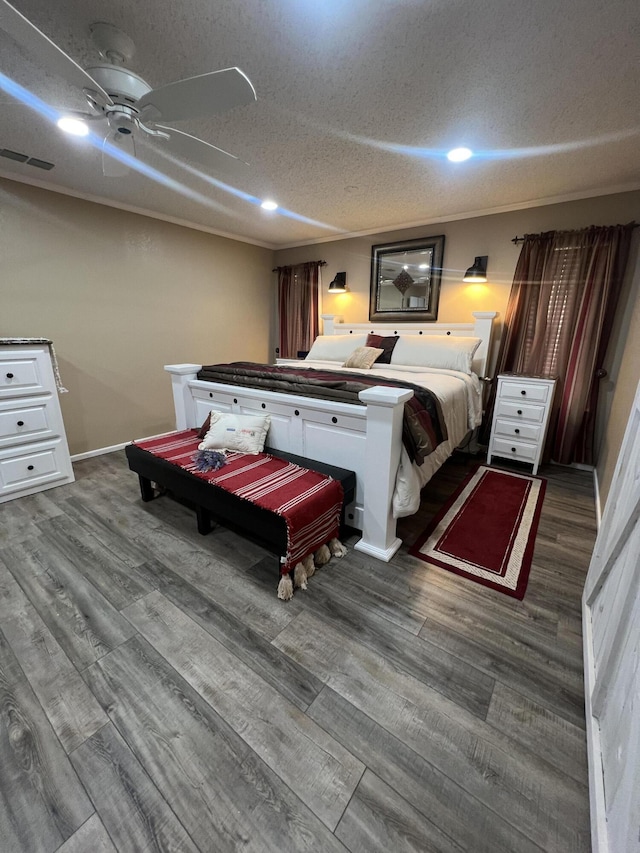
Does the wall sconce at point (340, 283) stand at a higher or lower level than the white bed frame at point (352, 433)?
higher

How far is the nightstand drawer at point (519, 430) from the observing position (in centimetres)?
291

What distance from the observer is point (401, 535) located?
2160 mm

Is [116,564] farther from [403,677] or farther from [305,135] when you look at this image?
[305,135]

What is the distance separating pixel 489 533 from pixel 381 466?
0.95 m

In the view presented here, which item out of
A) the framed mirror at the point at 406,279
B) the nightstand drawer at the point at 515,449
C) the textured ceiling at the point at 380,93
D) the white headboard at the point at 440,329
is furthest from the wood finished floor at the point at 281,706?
the framed mirror at the point at 406,279

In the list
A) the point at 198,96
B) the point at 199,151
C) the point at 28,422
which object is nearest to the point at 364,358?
the point at 199,151

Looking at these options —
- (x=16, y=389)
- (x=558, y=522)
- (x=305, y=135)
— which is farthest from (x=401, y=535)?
(x=16, y=389)

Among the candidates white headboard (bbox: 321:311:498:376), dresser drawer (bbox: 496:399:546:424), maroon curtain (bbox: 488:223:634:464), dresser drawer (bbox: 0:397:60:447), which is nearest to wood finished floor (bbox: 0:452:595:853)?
dresser drawer (bbox: 0:397:60:447)

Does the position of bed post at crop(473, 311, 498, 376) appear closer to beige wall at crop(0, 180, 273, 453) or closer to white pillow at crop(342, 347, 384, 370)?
white pillow at crop(342, 347, 384, 370)

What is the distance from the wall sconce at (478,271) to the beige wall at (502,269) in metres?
0.06

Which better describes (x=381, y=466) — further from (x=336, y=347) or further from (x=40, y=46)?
(x=336, y=347)

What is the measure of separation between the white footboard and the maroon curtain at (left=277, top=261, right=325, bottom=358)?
2.42 meters

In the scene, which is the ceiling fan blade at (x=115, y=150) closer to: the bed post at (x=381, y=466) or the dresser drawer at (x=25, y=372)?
the dresser drawer at (x=25, y=372)

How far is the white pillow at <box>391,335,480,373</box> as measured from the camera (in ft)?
10.3
